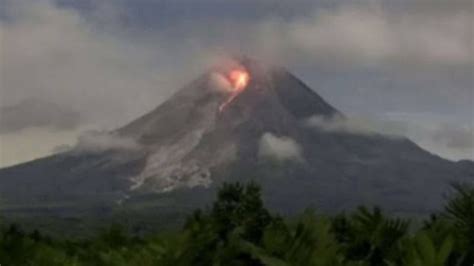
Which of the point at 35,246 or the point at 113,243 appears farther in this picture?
the point at 113,243

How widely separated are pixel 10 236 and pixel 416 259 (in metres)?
6.81

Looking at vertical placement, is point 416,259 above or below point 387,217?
below

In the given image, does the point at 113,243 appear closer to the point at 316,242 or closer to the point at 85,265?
the point at 85,265

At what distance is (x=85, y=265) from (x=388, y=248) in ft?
9.90

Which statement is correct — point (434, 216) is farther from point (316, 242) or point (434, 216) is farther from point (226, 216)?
point (226, 216)

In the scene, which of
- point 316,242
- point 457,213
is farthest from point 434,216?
point 316,242

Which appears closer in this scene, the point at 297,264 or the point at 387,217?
the point at 297,264

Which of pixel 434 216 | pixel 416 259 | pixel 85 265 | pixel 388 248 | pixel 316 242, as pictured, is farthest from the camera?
pixel 85 265

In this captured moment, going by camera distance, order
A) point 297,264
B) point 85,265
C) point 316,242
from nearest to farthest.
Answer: point 297,264, point 316,242, point 85,265

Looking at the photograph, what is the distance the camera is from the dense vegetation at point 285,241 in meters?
6.86

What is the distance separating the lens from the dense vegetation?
686 centimetres

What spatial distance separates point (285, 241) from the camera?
7.29 m

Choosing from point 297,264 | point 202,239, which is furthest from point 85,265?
point 297,264

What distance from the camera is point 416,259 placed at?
5.80 meters
